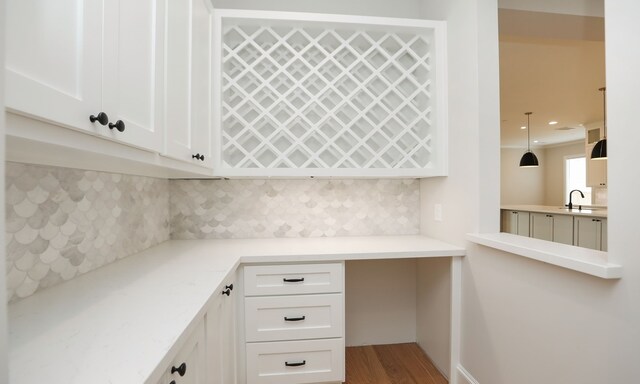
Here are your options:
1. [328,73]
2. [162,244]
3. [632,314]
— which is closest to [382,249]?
[632,314]

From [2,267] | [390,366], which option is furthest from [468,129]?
[2,267]

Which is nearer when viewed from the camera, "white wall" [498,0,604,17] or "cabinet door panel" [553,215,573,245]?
"white wall" [498,0,604,17]

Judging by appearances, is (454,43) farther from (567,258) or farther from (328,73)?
(567,258)

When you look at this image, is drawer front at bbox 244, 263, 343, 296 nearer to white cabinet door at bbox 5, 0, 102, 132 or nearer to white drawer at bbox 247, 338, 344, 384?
white drawer at bbox 247, 338, 344, 384

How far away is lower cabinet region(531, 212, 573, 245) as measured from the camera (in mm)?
4160

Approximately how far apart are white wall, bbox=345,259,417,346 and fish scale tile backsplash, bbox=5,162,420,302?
0.91 feet

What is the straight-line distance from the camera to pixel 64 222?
45.0 inches

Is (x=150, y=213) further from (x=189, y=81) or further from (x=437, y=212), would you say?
(x=437, y=212)

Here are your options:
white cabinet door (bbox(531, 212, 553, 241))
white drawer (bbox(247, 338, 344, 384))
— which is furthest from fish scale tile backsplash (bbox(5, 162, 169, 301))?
white cabinet door (bbox(531, 212, 553, 241))

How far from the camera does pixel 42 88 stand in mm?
571

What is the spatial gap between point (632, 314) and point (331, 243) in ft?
4.40

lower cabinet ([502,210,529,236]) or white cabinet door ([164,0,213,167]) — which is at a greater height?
white cabinet door ([164,0,213,167])

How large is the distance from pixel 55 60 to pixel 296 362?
1.62 meters

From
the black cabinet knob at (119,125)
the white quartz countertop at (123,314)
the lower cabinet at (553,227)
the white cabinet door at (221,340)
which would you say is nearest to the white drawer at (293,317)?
the white cabinet door at (221,340)
